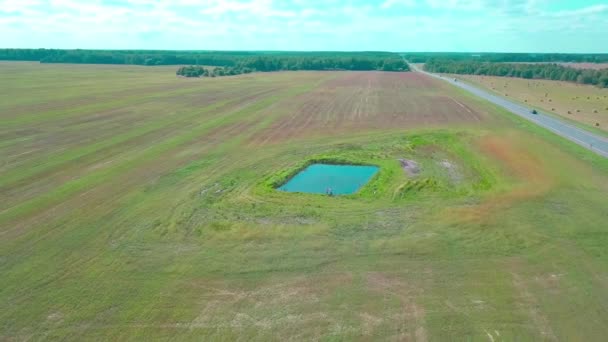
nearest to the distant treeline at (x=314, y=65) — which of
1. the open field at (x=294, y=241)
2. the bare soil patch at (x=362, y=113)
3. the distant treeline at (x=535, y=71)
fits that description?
the distant treeline at (x=535, y=71)

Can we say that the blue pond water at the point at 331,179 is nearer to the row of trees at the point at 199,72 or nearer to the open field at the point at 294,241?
the open field at the point at 294,241

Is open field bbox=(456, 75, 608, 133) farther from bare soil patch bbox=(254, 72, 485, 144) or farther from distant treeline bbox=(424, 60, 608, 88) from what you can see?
bare soil patch bbox=(254, 72, 485, 144)

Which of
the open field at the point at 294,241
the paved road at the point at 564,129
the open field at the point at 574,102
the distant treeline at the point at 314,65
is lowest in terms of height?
the open field at the point at 294,241

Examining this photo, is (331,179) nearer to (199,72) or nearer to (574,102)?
(574,102)

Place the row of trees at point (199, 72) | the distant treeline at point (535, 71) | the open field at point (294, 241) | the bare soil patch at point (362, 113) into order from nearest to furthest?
the open field at point (294, 241)
the bare soil patch at point (362, 113)
the distant treeline at point (535, 71)
the row of trees at point (199, 72)

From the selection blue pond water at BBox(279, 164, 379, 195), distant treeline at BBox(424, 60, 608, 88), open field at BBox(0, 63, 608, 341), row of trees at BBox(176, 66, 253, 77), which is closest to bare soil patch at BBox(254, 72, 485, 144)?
open field at BBox(0, 63, 608, 341)

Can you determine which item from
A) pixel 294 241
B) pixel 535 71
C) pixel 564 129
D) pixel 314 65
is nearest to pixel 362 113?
Result: pixel 564 129
